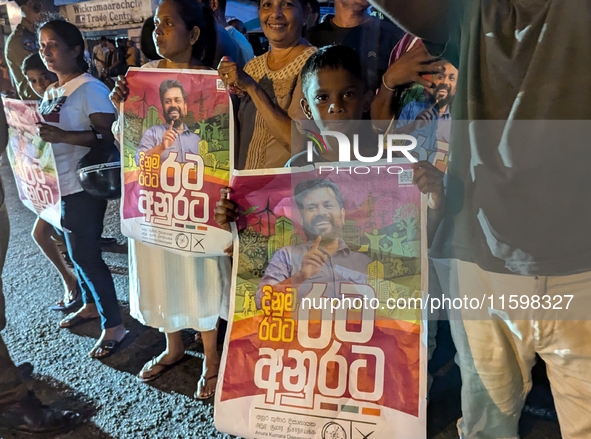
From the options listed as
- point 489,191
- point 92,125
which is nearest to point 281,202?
point 489,191

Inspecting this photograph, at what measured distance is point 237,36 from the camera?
1052mm

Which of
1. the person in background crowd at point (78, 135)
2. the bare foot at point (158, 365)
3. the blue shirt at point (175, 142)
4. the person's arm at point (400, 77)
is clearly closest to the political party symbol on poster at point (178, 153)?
the blue shirt at point (175, 142)

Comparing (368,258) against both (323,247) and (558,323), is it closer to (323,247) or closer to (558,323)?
(323,247)

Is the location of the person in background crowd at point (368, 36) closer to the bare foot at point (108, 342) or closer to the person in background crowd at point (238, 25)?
the person in background crowd at point (238, 25)

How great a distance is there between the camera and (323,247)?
988 mm

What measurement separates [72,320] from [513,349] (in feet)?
4.96

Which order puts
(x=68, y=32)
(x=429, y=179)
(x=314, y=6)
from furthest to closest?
(x=68, y=32), (x=314, y=6), (x=429, y=179)

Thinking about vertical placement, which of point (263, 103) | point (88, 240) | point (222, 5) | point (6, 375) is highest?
point (222, 5)

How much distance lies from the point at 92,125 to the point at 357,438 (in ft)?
3.63

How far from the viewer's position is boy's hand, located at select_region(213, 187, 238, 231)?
990 mm

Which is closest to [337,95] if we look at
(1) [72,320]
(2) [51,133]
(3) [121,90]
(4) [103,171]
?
(3) [121,90]

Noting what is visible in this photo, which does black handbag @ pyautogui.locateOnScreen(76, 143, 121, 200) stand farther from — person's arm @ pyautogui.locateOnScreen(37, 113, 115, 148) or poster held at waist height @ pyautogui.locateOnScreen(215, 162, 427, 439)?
poster held at waist height @ pyautogui.locateOnScreen(215, 162, 427, 439)

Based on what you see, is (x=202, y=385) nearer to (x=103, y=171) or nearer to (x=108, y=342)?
(x=108, y=342)

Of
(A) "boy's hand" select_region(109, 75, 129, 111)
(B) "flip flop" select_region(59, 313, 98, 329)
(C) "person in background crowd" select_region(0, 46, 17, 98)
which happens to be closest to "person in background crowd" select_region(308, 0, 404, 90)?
(A) "boy's hand" select_region(109, 75, 129, 111)
